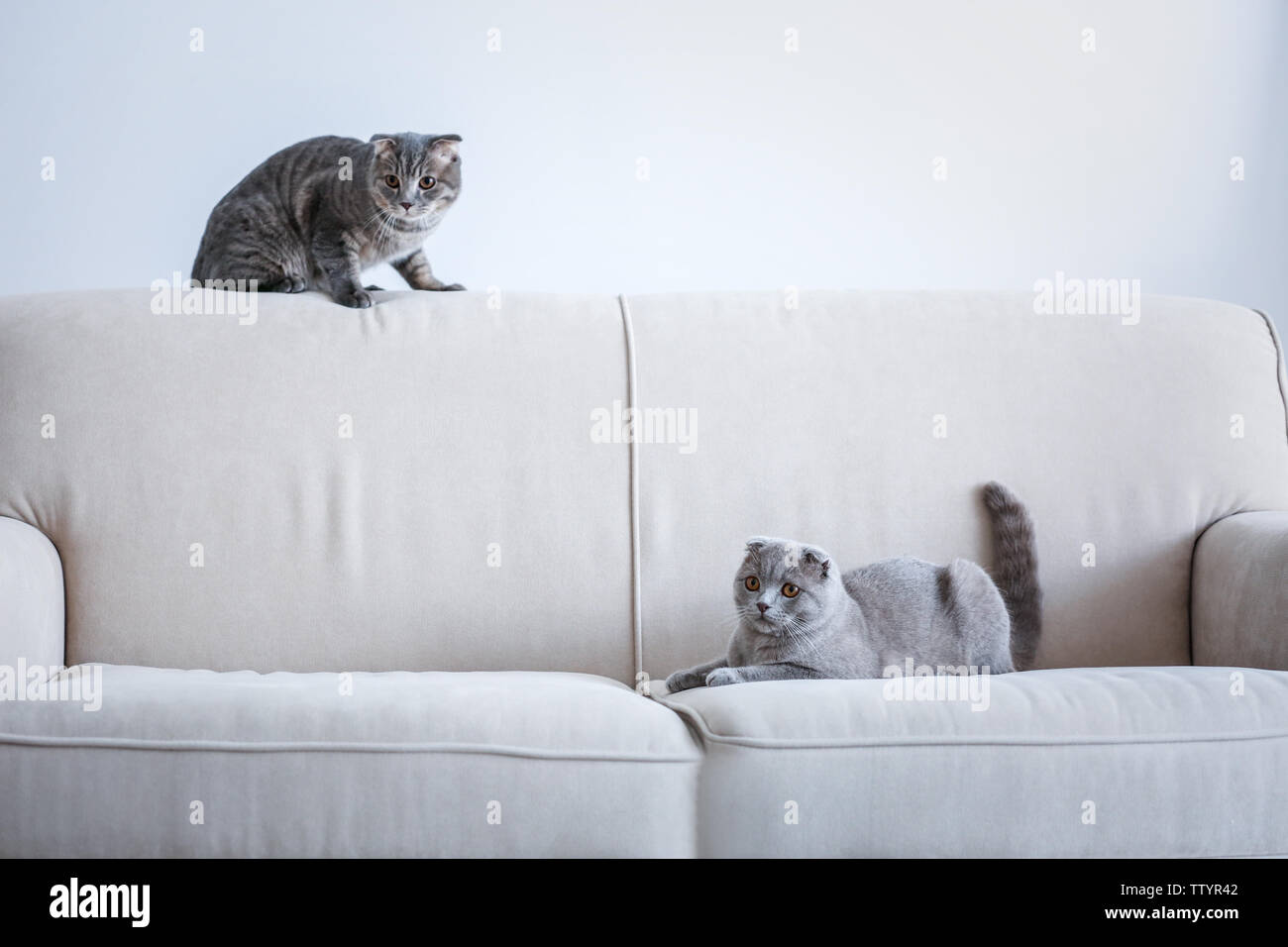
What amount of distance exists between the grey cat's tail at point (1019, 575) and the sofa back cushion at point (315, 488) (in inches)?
24.1

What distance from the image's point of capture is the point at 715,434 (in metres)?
1.82

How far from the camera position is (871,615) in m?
1.59

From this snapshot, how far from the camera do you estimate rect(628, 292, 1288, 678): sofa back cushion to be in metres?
1.78

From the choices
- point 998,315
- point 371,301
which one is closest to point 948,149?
point 998,315

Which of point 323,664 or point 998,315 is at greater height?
point 998,315

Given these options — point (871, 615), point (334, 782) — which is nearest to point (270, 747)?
point (334, 782)

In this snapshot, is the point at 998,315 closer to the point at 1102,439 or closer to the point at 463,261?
the point at 1102,439

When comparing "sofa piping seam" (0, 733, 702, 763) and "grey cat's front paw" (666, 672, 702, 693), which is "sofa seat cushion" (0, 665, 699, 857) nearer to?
"sofa piping seam" (0, 733, 702, 763)

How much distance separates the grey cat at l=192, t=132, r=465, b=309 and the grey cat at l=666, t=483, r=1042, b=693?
0.93m

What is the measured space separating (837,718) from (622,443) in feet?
2.50

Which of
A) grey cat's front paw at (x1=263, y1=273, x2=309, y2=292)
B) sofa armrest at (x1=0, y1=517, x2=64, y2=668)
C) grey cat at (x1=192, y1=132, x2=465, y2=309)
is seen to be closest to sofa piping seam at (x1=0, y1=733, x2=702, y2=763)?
sofa armrest at (x1=0, y1=517, x2=64, y2=668)

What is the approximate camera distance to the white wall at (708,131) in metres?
2.38

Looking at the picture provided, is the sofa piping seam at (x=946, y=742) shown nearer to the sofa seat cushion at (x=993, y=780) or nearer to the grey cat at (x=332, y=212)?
the sofa seat cushion at (x=993, y=780)

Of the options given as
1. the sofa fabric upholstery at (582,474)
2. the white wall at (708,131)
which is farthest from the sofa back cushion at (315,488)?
the white wall at (708,131)
